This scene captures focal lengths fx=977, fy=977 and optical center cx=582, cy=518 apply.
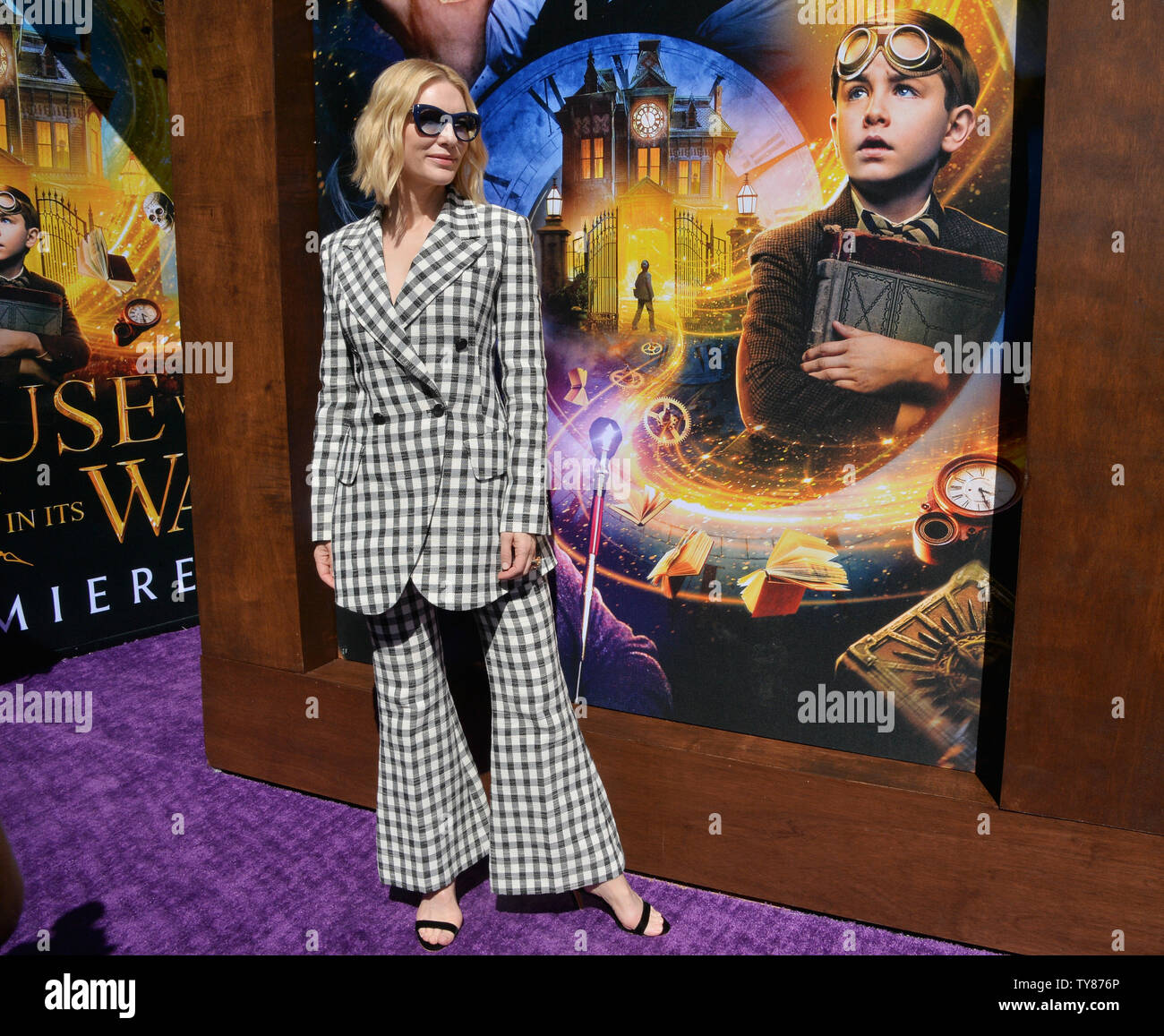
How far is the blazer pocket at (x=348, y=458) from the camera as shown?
91.8 inches

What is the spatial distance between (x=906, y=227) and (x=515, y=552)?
1.21 m

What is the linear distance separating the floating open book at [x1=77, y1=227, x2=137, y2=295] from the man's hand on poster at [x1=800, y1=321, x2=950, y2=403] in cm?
341

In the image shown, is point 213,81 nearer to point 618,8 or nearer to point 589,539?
point 618,8

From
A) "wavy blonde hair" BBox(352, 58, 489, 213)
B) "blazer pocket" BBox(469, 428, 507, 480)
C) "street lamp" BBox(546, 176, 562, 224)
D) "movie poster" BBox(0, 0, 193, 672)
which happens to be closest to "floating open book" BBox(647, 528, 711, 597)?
"blazer pocket" BBox(469, 428, 507, 480)

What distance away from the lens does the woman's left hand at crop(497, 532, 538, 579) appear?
2.27m

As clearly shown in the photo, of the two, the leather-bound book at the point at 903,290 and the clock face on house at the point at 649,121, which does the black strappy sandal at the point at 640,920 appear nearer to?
the leather-bound book at the point at 903,290

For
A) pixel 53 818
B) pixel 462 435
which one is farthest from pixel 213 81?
pixel 53 818

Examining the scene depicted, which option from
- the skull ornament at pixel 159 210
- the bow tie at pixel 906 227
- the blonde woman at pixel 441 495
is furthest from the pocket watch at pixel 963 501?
the skull ornament at pixel 159 210

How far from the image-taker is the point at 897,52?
2273 mm

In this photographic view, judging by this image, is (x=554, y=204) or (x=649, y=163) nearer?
(x=649, y=163)

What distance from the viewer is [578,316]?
276cm

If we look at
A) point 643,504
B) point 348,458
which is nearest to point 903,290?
point 643,504

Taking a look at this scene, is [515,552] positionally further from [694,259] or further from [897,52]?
[897,52]
